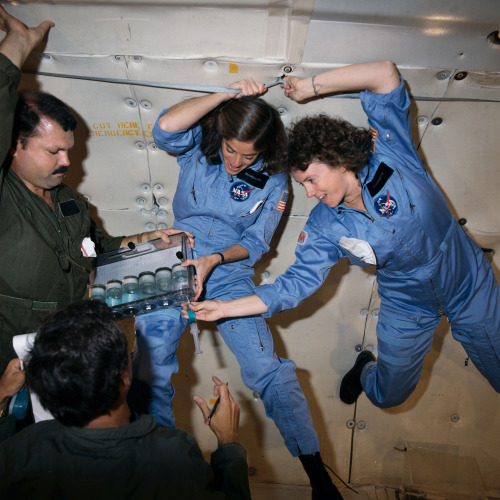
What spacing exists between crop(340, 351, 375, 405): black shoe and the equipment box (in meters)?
1.28

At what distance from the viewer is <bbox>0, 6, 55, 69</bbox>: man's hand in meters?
1.56

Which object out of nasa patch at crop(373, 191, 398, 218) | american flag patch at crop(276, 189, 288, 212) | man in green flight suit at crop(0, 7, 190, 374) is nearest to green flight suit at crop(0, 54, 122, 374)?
man in green flight suit at crop(0, 7, 190, 374)

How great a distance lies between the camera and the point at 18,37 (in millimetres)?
1612

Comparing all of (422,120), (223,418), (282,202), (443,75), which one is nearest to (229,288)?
(282,202)

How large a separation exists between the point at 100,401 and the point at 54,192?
1.07 meters

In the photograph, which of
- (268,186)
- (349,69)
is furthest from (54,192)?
(349,69)

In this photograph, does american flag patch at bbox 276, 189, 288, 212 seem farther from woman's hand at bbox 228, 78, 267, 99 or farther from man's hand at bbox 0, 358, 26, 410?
man's hand at bbox 0, 358, 26, 410

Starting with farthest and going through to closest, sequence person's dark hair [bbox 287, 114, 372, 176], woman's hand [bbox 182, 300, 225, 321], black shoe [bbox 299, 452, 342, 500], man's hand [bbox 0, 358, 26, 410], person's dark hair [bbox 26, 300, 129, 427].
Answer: black shoe [bbox 299, 452, 342, 500] → woman's hand [bbox 182, 300, 225, 321] → person's dark hair [bbox 287, 114, 372, 176] → man's hand [bbox 0, 358, 26, 410] → person's dark hair [bbox 26, 300, 129, 427]

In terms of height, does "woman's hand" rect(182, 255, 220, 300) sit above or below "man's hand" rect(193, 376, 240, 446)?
above

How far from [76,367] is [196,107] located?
113 cm

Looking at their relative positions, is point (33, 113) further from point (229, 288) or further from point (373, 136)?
Answer: point (373, 136)

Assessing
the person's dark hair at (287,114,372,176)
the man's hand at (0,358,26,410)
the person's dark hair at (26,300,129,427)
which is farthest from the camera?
the person's dark hair at (287,114,372,176)

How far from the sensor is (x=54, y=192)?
1.87 meters

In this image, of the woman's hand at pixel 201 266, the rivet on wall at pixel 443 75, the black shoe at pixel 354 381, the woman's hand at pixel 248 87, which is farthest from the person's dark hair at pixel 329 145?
the black shoe at pixel 354 381
